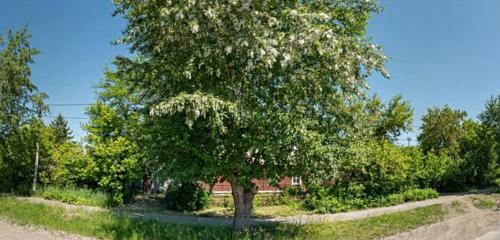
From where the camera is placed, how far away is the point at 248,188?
1215cm

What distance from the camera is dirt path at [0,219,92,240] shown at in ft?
34.8

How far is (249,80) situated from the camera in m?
10.8

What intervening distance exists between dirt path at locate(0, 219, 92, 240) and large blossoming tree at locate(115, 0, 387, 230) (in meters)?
3.11

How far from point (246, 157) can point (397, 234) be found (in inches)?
214

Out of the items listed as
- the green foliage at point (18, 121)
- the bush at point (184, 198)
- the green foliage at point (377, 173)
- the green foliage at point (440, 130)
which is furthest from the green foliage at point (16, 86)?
the green foliage at point (440, 130)

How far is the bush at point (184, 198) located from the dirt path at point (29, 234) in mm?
8032

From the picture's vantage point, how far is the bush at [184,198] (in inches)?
762

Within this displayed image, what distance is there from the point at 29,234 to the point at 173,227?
3.86m

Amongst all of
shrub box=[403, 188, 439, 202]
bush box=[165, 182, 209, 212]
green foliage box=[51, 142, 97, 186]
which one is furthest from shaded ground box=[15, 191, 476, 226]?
green foliage box=[51, 142, 97, 186]

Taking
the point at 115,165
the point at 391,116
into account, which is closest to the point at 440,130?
the point at 391,116

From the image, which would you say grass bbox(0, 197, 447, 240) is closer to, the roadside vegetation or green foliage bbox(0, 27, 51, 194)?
the roadside vegetation

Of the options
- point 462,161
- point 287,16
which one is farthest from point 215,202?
point 462,161

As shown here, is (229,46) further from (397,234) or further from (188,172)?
A: (397,234)

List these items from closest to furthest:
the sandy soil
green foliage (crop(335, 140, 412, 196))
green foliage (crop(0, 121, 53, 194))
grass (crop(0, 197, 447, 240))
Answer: grass (crop(0, 197, 447, 240)), the sandy soil, green foliage (crop(335, 140, 412, 196)), green foliage (crop(0, 121, 53, 194))
